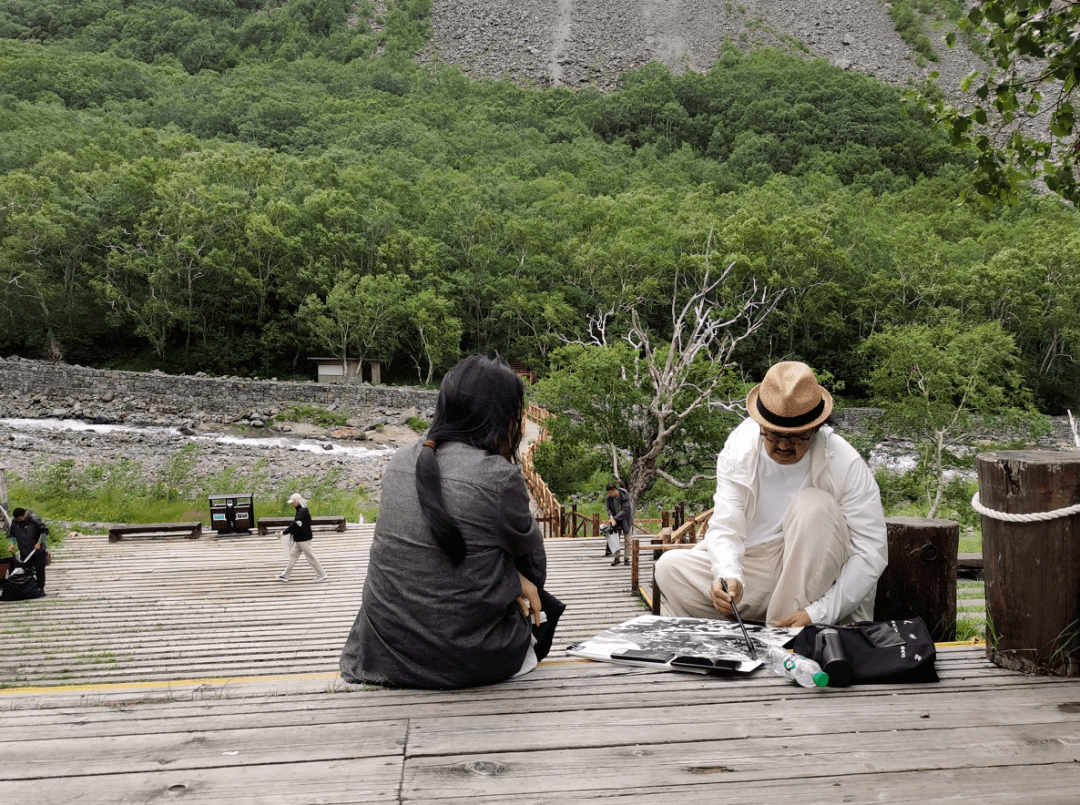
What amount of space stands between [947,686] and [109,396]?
39628 mm

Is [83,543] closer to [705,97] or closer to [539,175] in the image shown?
[539,175]

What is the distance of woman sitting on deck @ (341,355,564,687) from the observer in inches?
104

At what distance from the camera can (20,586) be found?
27.3 feet

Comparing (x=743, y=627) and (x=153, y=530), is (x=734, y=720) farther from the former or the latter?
(x=153, y=530)

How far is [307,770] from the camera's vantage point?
216 centimetres

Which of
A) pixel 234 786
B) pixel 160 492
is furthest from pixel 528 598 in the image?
pixel 160 492

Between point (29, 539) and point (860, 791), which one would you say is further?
point (29, 539)

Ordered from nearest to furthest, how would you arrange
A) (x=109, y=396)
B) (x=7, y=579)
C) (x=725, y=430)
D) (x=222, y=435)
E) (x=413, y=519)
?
(x=413, y=519) < (x=7, y=579) < (x=725, y=430) < (x=222, y=435) < (x=109, y=396)

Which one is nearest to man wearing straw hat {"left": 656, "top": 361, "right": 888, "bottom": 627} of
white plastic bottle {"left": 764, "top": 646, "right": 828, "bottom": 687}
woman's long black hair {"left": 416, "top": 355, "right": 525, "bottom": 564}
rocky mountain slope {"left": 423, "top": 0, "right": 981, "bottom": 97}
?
white plastic bottle {"left": 764, "top": 646, "right": 828, "bottom": 687}

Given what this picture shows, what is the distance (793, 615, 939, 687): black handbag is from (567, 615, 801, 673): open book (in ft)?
0.77

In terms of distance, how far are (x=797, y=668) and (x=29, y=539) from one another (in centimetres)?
843

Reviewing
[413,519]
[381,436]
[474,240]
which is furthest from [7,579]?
[474,240]

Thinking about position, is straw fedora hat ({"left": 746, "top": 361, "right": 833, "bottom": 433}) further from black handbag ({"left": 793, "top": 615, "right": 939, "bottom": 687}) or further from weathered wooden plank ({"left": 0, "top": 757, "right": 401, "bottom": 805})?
weathered wooden plank ({"left": 0, "top": 757, "right": 401, "bottom": 805})

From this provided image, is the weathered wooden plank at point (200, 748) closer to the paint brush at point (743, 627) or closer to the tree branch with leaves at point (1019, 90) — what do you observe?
the paint brush at point (743, 627)
